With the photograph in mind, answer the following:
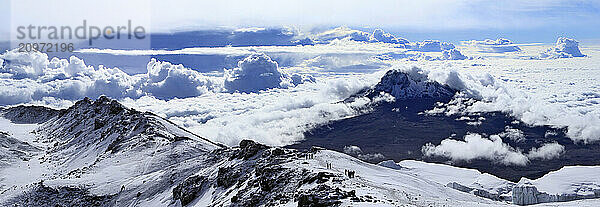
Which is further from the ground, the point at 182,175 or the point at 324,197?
the point at 324,197

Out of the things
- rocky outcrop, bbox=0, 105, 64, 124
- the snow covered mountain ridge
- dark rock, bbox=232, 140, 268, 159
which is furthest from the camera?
rocky outcrop, bbox=0, 105, 64, 124

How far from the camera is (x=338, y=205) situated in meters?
34.2

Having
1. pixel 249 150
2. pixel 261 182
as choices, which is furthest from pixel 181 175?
pixel 261 182

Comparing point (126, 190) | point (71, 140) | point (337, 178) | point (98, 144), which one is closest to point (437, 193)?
point (337, 178)

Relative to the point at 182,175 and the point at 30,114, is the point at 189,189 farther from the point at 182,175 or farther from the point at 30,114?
the point at 30,114

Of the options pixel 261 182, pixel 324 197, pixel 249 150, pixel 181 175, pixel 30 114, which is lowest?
pixel 30 114

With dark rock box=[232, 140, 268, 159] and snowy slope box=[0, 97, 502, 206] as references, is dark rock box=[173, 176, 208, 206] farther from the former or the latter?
dark rock box=[232, 140, 268, 159]

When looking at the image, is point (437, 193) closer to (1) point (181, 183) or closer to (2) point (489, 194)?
(1) point (181, 183)

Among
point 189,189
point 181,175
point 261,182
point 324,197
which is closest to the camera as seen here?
point 324,197

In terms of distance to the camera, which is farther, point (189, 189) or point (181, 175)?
point (181, 175)

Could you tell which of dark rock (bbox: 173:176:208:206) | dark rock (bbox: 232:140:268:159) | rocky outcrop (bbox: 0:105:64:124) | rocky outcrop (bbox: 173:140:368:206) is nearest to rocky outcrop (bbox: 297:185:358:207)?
rocky outcrop (bbox: 173:140:368:206)

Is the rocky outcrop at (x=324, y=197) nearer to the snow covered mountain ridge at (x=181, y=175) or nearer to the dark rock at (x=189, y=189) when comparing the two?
the snow covered mountain ridge at (x=181, y=175)

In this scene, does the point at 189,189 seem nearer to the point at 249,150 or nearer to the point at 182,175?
the point at 182,175

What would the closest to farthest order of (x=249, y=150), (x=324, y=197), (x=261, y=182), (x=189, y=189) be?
(x=324, y=197) → (x=261, y=182) → (x=189, y=189) → (x=249, y=150)
